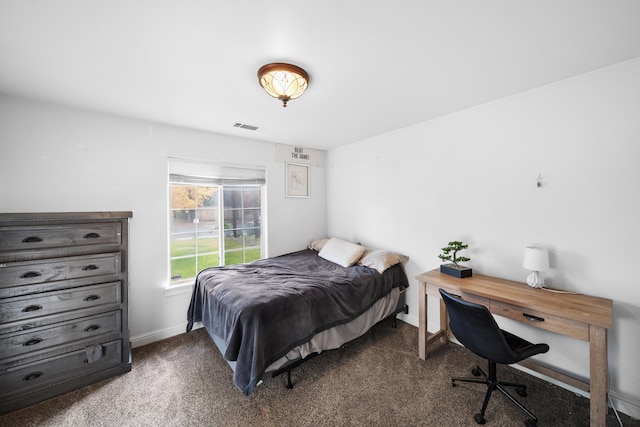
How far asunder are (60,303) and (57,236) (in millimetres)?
540

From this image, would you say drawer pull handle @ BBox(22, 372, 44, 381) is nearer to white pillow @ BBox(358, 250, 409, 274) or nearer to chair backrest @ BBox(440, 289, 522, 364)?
white pillow @ BBox(358, 250, 409, 274)

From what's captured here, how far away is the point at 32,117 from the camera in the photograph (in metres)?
2.18

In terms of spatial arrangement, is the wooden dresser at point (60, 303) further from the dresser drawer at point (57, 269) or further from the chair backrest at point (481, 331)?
the chair backrest at point (481, 331)

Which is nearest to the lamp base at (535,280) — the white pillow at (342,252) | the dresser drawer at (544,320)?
the dresser drawer at (544,320)

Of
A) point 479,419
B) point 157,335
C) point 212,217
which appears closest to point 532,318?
point 479,419

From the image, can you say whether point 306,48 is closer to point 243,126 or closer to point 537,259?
point 243,126

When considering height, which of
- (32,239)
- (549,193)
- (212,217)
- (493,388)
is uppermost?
(549,193)

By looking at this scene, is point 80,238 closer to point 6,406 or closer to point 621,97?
point 6,406

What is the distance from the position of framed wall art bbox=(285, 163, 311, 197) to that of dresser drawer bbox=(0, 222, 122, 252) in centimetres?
220

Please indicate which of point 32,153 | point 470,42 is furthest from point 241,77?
point 32,153

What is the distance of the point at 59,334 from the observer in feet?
6.45

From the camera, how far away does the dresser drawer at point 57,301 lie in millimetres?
1811

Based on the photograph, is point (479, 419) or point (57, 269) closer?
point (479, 419)

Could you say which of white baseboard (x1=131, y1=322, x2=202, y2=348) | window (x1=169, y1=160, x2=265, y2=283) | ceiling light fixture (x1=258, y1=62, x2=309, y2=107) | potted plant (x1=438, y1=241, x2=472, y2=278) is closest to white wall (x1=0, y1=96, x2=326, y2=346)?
white baseboard (x1=131, y1=322, x2=202, y2=348)
